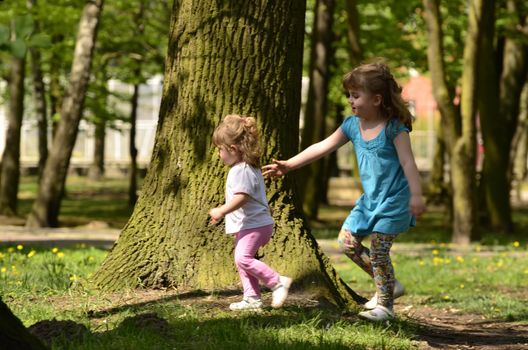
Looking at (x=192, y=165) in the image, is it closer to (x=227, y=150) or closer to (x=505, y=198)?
(x=227, y=150)

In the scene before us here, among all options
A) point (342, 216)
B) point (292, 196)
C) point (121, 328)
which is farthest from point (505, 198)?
point (121, 328)

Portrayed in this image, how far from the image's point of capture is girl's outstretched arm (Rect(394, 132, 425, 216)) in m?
→ 6.25

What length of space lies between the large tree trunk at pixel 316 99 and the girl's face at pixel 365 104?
1569 cm

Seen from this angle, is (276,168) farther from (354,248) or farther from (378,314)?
(378,314)

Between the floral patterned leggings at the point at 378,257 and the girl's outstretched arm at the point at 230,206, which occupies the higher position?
the girl's outstretched arm at the point at 230,206

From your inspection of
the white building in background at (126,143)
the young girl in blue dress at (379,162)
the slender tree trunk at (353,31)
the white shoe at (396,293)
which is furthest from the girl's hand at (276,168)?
the white building in background at (126,143)

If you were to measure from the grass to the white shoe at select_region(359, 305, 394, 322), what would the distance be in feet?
0.24

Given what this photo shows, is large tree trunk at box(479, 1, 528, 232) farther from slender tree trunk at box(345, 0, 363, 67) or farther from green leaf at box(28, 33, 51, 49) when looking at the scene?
green leaf at box(28, 33, 51, 49)

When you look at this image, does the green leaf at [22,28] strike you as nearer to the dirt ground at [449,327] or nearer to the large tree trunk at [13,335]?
the large tree trunk at [13,335]

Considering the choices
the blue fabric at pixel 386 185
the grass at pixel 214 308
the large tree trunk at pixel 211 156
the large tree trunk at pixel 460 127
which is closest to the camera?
the grass at pixel 214 308

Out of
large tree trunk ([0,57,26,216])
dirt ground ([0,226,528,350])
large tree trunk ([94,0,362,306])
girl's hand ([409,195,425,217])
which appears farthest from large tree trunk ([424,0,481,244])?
girl's hand ([409,195,425,217])

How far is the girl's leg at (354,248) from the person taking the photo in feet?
22.1

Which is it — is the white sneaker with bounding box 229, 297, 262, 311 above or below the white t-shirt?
below

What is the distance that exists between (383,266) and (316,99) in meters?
16.8
